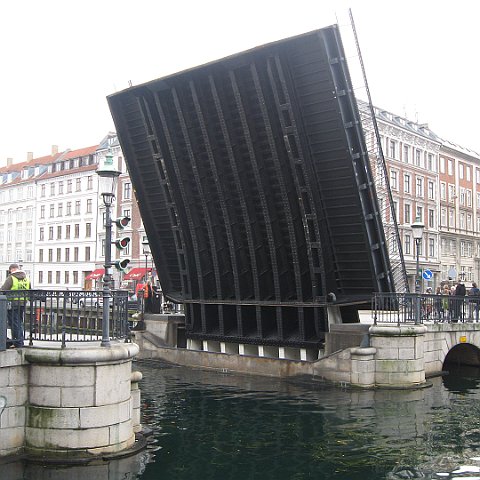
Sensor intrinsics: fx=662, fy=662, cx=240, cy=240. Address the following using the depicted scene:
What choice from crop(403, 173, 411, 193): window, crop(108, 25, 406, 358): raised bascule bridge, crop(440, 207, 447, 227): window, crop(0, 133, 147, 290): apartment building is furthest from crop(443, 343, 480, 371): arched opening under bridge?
crop(440, 207, 447, 227): window

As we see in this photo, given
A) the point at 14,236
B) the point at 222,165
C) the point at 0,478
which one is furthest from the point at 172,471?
the point at 14,236

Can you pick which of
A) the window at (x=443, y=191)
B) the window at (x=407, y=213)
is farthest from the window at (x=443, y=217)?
the window at (x=407, y=213)

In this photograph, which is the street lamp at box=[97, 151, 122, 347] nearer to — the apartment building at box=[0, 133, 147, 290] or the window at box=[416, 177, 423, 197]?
the apartment building at box=[0, 133, 147, 290]

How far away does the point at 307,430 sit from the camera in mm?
13688

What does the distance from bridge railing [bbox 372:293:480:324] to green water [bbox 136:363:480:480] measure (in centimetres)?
211

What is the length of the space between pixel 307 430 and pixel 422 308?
342 inches

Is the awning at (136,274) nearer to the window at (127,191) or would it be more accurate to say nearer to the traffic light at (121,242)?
the window at (127,191)

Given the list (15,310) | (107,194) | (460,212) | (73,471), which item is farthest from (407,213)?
(73,471)

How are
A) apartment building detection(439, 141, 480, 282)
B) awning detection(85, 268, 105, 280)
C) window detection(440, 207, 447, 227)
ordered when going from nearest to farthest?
1. awning detection(85, 268, 105, 280)
2. window detection(440, 207, 447, 227)
3. apartment building detection(439, 141, 480, 282)

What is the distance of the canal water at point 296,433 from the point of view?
422 inches

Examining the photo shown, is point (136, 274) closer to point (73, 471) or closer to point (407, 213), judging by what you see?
point (407, 213)

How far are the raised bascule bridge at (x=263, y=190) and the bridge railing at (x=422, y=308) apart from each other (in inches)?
21.6

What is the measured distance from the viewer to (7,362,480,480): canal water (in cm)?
1071

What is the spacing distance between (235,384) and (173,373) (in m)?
3.20
